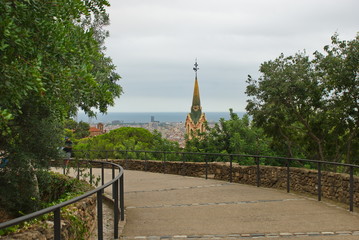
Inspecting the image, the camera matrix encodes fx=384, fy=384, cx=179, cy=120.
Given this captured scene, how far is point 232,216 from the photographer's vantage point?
6957mm

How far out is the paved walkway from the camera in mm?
5773

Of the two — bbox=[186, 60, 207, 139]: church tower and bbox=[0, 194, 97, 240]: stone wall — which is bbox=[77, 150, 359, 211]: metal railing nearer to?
bbox=[0, 194, 97, 240]: stone wall

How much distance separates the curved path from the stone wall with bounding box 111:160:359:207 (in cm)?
51

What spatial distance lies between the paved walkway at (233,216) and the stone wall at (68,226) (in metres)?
0.59

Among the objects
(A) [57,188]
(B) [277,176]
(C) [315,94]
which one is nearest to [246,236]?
(B) [277,176]

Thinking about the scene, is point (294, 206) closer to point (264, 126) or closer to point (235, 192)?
point (235, 192)

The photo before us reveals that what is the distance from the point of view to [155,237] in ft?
18.6

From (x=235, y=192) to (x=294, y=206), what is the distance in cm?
223

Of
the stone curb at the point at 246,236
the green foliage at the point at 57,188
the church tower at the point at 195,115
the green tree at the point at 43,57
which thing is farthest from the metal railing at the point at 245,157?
the church tower at the point at 195,115

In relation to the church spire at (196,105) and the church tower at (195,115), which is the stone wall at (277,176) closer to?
the church tower at (195,115)

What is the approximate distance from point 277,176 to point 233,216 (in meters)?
4.29

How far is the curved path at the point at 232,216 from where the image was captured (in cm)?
578

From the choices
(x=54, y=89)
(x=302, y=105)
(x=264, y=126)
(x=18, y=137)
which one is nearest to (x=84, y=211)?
(x=54, y=89)

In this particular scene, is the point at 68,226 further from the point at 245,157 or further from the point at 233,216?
the point at 245,157
